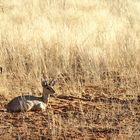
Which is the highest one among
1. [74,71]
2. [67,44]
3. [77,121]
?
[67,44]

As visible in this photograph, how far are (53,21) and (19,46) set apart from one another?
118 inches

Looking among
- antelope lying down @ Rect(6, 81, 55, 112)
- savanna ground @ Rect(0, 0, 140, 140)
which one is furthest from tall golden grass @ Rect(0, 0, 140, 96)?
antelope lying down @ Rect(6, 81, 55, 112)

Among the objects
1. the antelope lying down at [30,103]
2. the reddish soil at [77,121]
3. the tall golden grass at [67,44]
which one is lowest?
the reddish soil at [77,121]

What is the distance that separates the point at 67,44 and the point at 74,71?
144 centimetres

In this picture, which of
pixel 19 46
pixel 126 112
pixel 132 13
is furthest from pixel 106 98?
pixel 132 13

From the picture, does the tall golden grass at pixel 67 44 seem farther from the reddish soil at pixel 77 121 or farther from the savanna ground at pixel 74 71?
the reddish soil at pixel 77 121

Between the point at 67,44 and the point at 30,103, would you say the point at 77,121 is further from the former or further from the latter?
the point at 67,44

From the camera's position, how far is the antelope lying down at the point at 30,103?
6625 mm

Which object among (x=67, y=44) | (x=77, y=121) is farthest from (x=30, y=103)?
(x=67, y=44)

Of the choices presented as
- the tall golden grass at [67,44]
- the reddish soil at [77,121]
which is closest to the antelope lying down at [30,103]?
the reddish soil at [77,121]

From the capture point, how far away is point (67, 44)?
10.4 meters

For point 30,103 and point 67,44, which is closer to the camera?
point 30,103

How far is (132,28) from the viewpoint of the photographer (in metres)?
12.4

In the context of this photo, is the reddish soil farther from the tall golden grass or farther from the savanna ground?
the tall golden grass
